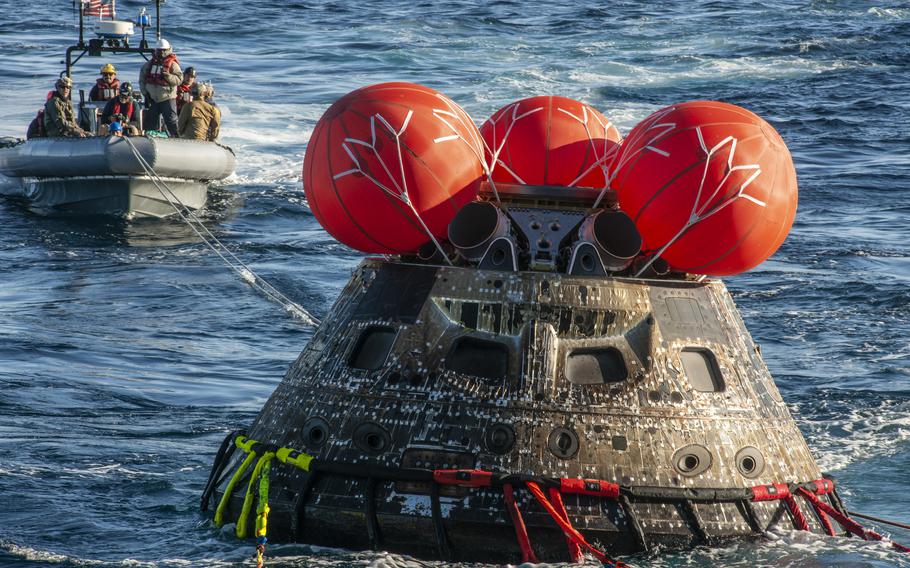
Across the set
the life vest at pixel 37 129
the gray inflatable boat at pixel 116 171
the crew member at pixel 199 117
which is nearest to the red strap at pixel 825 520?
the gray inflatable boat at pixel 116 171

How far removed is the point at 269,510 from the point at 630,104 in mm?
25041

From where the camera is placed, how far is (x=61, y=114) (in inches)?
915

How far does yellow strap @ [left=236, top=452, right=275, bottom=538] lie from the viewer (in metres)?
7.55

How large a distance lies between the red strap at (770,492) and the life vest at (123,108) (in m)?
18.0

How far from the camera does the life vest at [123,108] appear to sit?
23.3 m

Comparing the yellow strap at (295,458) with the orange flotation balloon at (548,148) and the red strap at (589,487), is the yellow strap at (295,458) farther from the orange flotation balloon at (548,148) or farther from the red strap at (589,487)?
the orange flotation balloon at (548,148)

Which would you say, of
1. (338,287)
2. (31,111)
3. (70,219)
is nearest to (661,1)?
(31,111)

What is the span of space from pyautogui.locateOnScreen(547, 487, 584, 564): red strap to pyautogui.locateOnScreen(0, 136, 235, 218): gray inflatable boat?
1641 centimetres

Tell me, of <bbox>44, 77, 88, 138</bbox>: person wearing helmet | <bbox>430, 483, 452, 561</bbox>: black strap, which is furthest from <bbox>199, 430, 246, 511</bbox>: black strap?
<bbox>44, 77, 88, 138</bbox>: person wearing helmet

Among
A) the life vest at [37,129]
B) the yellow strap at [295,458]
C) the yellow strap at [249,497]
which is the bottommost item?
the life vest at [37,129]

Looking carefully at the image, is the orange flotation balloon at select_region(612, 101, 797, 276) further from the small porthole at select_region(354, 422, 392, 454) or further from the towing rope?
the small porthole at select_region(354, 422, 392, 454)

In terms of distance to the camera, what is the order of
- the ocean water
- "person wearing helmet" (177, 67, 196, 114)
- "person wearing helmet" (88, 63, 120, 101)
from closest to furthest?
1. the ocean water
2. "person wearing helmet" (177, 67, 196, 114)
3. "person wearing helmet" (88, 63, 120, 101)

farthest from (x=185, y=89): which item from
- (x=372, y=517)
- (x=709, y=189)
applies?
(x=372, y=517)

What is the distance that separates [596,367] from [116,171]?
1721 centimetres
